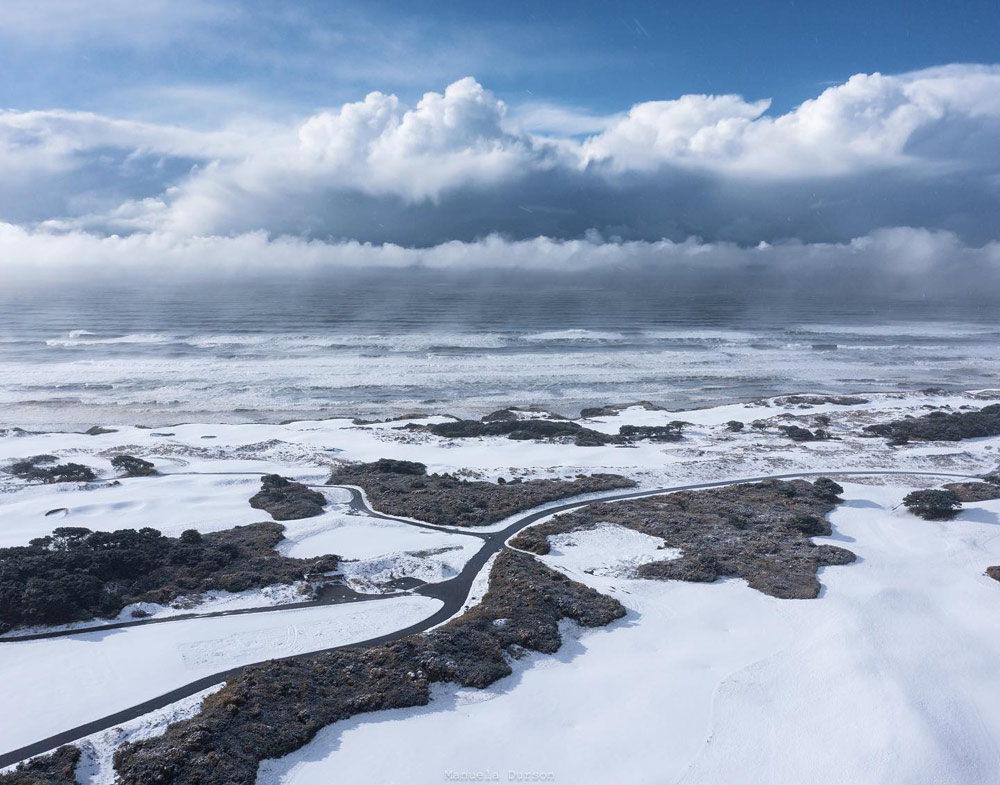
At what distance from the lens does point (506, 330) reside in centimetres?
10019

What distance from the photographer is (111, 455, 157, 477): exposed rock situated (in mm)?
33781

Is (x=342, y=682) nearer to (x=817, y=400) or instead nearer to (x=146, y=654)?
(x=146, y=654)

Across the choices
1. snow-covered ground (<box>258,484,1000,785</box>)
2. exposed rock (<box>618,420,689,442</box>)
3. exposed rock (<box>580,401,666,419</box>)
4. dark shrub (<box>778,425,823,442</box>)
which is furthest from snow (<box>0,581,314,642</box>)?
dark shrub (<box>778,425,823,442</box>)

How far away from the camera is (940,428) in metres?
43.3

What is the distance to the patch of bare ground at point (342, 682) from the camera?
42.0 ft

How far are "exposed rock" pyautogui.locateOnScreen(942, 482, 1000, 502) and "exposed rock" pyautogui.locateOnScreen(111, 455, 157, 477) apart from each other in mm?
42634

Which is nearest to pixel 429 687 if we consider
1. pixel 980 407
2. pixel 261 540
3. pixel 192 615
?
pixel 192 615

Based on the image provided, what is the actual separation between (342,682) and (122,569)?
11.0m

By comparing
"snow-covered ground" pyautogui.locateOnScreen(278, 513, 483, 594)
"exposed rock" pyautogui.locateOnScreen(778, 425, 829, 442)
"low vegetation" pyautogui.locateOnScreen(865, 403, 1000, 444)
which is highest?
"low vegetation" pyautogui.locateOnScreen(865, 403, 1000, 444)

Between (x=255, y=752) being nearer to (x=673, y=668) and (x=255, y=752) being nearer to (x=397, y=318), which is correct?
(x=673, y=668)

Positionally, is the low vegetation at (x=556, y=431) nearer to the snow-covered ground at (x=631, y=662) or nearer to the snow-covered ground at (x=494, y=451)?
the snow-covered ground at (x=494, y=451)

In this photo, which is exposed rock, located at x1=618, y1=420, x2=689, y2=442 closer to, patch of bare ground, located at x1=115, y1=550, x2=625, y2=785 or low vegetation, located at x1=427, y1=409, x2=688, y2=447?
low vegetation, located at x1=427, y1=409, x2=688, y2=447

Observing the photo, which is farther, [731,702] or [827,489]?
[827,489]

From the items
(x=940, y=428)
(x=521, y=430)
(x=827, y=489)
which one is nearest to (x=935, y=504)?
(x=827, y=489)
